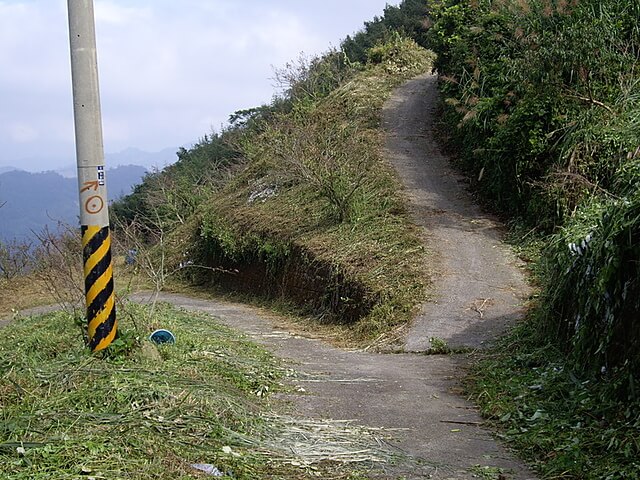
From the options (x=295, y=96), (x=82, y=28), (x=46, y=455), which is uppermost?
(x=295, y=96)

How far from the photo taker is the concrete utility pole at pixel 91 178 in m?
7.30

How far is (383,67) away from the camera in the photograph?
3075 centimetres

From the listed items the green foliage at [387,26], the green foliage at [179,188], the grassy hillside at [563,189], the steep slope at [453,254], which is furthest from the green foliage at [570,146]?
the green foliage at [387,26]

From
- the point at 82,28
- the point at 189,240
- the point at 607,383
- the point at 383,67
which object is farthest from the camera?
the point at 383,67

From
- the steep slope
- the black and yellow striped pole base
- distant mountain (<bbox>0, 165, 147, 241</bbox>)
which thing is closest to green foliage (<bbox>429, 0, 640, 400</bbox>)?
the steep slope

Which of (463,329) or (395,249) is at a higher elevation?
(395,249)

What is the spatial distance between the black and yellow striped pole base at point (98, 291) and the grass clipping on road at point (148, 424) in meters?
0.17

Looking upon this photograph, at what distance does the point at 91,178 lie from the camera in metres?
7.38

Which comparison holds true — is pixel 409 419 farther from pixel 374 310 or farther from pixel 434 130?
pixel 434 130

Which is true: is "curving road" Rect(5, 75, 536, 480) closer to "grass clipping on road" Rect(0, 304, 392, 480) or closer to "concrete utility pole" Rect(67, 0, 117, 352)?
"grass clipping on road" Rect(0, 304, 392, 480)

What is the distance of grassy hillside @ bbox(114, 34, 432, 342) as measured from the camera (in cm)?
1457

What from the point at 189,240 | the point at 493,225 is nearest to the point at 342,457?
the point at 493,225

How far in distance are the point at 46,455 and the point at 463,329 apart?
7951 millimetres

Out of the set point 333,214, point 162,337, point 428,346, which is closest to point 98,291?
point 162,337
